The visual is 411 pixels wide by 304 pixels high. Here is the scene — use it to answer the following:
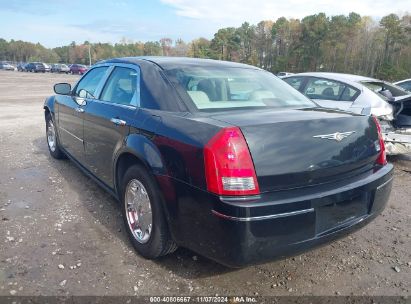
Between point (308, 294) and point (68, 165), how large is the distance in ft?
13.7

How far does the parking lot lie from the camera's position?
104 inches

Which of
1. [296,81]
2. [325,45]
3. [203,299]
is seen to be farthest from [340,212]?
[325,45]

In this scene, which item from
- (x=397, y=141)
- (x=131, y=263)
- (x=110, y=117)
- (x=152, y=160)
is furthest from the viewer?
(x=397, y=141)

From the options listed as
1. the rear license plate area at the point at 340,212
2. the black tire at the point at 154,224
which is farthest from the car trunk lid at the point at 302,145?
the black tire at the point at 154,224

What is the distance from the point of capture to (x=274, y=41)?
73250 millimetres

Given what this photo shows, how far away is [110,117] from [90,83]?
4.07 feet

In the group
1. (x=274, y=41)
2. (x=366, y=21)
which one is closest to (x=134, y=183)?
(x=366, y=21)

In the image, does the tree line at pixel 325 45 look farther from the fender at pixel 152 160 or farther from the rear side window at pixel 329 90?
the fender at pixel 152 160

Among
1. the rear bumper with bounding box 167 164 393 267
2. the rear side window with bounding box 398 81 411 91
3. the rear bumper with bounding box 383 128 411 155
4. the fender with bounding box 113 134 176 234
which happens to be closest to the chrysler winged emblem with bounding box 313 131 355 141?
the rear bumper with bounding box 167 164 393 267

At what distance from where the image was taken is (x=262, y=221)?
218cm

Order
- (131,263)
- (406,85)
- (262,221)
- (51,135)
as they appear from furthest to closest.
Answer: (406,85) → (51,135) → (131,263) → (262,221)

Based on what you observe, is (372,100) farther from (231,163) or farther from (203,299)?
(203,299)

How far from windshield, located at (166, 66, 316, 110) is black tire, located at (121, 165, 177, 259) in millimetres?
680

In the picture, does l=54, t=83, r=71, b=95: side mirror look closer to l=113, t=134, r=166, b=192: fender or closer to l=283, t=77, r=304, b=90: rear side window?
l=113, t=134, r=166, b=192: fender
